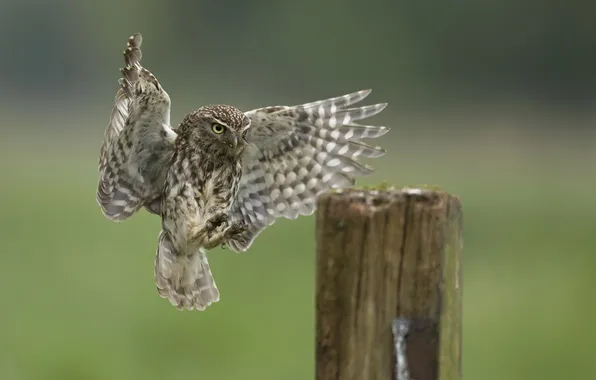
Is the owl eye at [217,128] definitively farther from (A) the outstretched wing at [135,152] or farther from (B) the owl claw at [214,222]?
(B) the owl claw at [214,222]

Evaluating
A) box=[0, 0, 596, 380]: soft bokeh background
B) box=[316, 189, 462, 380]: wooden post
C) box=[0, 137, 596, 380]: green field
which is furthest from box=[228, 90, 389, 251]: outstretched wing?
box=[316, 189, 462, 380]: wooden post

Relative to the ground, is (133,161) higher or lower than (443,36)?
lower

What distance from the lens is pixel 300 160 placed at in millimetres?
7047

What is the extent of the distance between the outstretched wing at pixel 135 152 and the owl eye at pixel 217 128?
23 cm

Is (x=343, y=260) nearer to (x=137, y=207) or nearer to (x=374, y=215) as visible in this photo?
(x=374, y=215)

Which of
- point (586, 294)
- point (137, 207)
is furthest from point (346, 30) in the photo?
point (137, 207)

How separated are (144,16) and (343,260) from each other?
2886cm

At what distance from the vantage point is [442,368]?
12.1 ft

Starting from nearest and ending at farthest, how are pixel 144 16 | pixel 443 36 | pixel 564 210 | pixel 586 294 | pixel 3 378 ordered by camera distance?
pixel 3 378
pixel 586 294
pixel 564 210
pixel 443 36
pixel 144 16

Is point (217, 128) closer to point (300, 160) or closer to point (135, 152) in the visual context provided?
point (135, 152)

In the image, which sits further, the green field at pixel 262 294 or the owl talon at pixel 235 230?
the green field at pixel 262 294

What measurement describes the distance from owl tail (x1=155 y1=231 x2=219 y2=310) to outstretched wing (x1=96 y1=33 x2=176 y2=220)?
250 mm

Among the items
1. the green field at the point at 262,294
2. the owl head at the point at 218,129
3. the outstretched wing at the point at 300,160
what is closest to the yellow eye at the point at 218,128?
the owl head at the point at 218,129

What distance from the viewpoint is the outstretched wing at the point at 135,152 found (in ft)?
20.8
